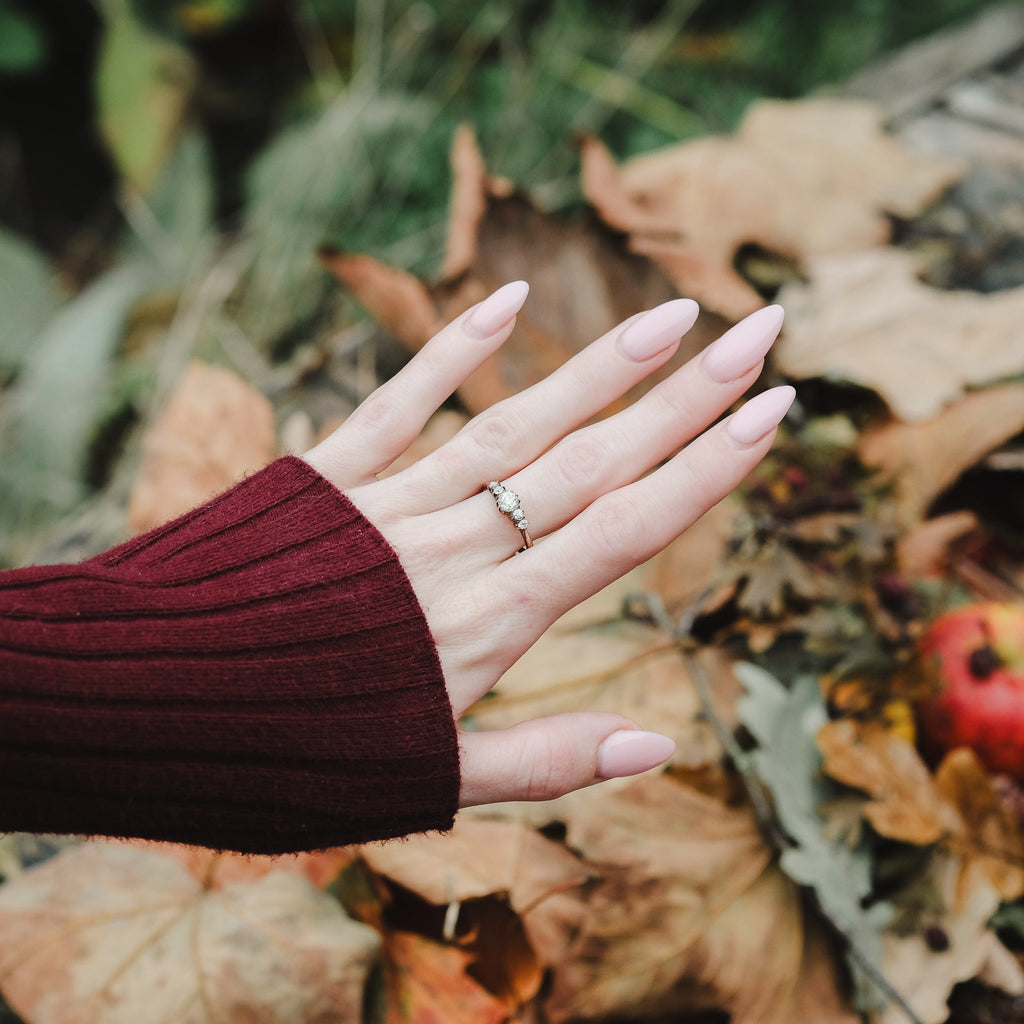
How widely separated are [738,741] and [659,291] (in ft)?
2.85

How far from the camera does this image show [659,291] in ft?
5.66

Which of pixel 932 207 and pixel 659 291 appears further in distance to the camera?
pixel 932 207

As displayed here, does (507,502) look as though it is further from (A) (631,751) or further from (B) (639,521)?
(A) (631,751)

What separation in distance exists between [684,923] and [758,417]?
2.31 feet

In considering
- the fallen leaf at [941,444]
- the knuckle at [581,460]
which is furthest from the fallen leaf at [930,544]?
the knuckle at [581,460]

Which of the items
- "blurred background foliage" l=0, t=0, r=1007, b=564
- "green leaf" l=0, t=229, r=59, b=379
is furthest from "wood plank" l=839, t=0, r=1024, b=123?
"green leaf" l=0, t=229, r=59, b=379

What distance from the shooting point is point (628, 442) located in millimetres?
1318

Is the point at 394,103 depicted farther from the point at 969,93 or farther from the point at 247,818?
the point at 247,818

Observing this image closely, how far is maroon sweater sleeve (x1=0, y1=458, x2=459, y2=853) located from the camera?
1.06 meters

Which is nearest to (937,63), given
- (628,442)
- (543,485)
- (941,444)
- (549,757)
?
(941,444)

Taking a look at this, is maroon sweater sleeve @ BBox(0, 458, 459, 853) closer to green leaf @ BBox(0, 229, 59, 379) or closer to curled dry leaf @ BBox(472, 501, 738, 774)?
curled dry leaf @ BBox(472, 501, 738, 774)

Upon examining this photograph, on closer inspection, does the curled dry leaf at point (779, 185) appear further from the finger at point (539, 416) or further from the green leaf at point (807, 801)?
the green leaf at point (807, 801)

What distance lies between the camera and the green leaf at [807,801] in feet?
3.95

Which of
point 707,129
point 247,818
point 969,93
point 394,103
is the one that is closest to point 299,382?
point 247,818
